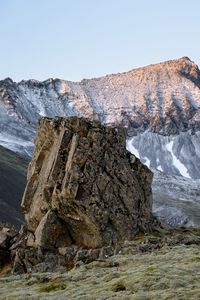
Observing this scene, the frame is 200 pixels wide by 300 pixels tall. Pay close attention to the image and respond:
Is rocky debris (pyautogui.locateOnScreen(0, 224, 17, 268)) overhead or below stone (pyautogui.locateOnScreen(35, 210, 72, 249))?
below

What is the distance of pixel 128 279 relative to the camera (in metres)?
30.1

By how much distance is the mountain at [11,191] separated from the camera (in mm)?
130075

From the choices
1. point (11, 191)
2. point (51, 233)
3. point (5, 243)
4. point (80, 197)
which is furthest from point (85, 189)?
point (11, 191)

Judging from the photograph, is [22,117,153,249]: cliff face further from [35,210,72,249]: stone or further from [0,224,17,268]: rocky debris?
[0,224,17,268]: rocky debris

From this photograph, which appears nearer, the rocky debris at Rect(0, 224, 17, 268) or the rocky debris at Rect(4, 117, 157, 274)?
the rocky debris at Rect(4, 117, 157, 274)

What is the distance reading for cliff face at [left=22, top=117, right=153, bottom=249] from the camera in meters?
48.6

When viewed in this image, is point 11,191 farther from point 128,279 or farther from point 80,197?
point 128,279

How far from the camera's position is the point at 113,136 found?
53375mm

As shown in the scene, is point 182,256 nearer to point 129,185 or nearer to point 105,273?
point 105,273

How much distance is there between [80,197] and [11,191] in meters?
113

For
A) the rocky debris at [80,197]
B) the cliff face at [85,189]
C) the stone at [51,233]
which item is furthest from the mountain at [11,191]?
the stone at [51,233]

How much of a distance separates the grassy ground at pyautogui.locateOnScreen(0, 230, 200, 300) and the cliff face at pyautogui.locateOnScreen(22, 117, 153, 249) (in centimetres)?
587

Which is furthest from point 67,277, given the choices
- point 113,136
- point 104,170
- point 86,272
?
point 113,136

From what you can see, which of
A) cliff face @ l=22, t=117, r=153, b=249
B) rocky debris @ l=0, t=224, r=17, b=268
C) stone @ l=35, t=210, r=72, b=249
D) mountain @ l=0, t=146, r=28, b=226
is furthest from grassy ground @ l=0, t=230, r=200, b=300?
mountain @ l=0, t=146, r=28, b=226
